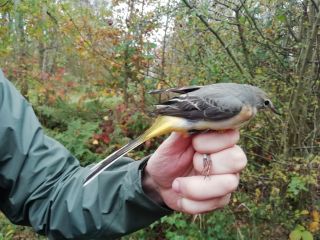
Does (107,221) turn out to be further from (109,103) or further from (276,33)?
(109,103)

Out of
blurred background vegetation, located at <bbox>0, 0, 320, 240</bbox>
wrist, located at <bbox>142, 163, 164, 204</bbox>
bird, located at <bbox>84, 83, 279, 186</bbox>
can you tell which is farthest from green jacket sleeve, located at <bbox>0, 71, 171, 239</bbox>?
blurred background vegetation, located at <bbox>0, 0, 320, 240</bbox>

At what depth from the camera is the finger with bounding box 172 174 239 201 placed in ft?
5.11

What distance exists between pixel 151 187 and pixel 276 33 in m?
3.58

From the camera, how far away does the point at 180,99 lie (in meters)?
2.03

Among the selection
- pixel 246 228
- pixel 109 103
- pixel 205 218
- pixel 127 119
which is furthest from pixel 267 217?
pixel 109 103

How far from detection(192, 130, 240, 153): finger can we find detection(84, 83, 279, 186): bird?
10 centimetres

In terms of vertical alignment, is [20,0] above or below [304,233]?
above

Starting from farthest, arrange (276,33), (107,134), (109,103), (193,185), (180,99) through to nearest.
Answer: (109,103)
(107,134)
(276,33)
(180,99)
(193,185)

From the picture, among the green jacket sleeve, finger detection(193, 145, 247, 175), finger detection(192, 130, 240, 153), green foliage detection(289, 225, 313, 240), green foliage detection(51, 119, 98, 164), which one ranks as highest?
finger detection(192, 130, 240, 153)

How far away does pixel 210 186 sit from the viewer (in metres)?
1.56

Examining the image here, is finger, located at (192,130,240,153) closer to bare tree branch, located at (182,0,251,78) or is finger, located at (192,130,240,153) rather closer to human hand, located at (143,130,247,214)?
human hand, located at (143,130,247,214)

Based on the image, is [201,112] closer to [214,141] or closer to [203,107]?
[203,107]

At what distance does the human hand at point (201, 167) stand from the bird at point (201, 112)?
86 mm

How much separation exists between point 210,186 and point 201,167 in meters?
0.08
